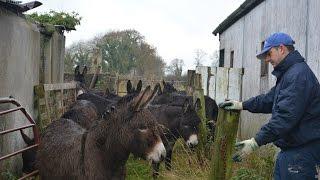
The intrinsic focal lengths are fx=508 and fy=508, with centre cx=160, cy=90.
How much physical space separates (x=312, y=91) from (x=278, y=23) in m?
7.52

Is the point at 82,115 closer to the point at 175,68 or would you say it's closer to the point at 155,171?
the point at 155,171

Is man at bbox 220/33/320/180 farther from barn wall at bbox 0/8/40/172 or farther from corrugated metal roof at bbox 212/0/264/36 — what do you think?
corrugated metal roof at bbox 212/0/264/36

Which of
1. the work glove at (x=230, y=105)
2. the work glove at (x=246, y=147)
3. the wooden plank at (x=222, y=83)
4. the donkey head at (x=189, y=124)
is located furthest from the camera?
the wooden plank at (x=222, y=83)

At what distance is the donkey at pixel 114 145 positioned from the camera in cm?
612

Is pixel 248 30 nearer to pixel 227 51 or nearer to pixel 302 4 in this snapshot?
pixel 227 51

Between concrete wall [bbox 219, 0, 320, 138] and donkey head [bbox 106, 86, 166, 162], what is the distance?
157 inches

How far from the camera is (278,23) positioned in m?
12.4

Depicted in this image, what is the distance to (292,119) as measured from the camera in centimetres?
499

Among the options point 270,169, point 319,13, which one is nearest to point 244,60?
point 319,13

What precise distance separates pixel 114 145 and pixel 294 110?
230 centimetres

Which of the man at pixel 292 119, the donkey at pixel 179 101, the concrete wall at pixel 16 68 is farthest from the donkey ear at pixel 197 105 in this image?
the man at pixel 292 119

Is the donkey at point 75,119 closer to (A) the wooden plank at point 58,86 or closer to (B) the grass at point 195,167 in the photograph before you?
(A) the wooden plank at point 58,86

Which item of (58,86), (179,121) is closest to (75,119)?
(58,86)

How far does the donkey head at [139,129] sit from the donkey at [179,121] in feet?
13.0
